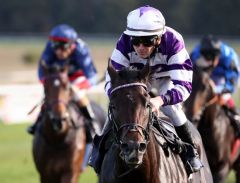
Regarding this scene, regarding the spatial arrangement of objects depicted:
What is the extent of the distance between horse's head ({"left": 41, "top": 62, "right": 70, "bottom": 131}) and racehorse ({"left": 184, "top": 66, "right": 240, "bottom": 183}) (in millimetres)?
1672

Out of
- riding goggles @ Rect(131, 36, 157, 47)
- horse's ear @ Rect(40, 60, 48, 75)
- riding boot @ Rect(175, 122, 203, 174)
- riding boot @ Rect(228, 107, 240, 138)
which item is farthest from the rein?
riding boot @ Rect(228, 107, 240, 138)

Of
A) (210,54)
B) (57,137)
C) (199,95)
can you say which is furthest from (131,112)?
(210,54)

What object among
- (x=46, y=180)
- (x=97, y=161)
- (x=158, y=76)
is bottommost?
(x=46, y=180)

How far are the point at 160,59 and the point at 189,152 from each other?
34.3 inches

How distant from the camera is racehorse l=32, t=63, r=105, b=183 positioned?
30.4ft

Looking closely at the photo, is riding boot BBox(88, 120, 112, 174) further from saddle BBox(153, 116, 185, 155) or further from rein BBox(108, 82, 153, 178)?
rein BBox(108, 82, 153, 178)

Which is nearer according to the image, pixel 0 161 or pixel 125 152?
pixel 125 152

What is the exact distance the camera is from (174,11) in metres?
53.0

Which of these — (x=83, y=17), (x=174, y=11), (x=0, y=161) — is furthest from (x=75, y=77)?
(x=83, y=17)

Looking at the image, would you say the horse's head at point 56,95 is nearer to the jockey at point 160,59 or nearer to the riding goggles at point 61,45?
the riding goggles at point 61,45

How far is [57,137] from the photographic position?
31.1ft

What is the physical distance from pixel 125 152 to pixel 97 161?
1.21m

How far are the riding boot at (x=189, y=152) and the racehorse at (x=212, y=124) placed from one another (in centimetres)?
357

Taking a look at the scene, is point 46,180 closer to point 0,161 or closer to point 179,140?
point 179,140
